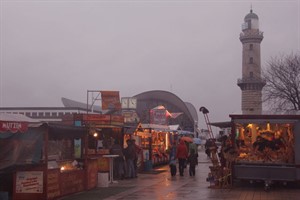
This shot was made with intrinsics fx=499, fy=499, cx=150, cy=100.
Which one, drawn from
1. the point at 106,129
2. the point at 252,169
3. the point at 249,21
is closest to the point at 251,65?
the point at 249,21

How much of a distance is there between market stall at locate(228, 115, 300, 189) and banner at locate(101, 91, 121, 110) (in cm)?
1528

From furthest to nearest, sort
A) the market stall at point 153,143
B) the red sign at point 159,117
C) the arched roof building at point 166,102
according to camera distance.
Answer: the arched roof building at point 166,102, the red sign at point 159,117, the market stall at point 153,143

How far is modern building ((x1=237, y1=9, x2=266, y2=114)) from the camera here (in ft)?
276

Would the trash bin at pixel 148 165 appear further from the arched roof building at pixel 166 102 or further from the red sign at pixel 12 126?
the arched roof building at pixel 166 102

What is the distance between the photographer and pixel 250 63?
8631cm

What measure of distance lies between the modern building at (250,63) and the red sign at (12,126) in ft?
240

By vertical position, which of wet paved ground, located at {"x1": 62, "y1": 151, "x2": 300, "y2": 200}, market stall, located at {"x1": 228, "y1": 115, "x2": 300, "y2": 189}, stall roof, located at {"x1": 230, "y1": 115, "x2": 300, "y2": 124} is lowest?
wet paved ground, located at {"x1": 62, "y1": 151, "x2": 300, "y2": 200}

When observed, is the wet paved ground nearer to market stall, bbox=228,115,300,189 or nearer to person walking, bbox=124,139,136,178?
market stall, bbox=228,115,300,189

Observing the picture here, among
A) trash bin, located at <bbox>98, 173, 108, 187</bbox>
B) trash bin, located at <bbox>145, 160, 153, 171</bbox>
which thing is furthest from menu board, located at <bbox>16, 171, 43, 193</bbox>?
trash bin, located at <bbox>145, 160, 153, 171</bbox>

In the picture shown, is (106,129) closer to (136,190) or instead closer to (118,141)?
(118,141)

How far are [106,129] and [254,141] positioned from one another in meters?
8.08

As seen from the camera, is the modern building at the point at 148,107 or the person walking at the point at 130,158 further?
the modern building at the point at 148,107

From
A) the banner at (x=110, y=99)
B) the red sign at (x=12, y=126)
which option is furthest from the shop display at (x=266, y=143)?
the banner at (x=110, y=99)

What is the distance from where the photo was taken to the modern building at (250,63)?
84.1m
